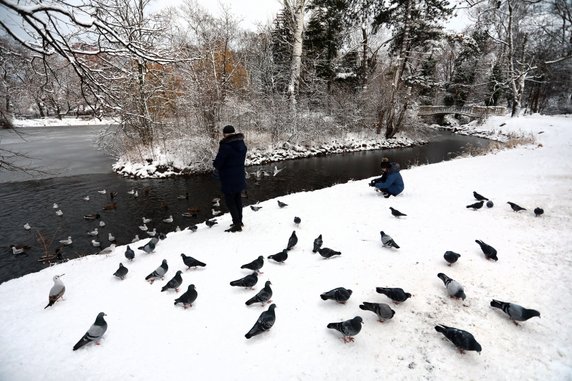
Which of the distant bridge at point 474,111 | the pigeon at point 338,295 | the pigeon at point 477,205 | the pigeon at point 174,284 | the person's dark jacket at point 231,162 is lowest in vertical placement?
the pigeon at point 174,284

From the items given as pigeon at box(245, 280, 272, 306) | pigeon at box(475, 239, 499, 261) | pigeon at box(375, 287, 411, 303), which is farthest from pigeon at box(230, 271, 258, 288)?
pigeon at box(475, 239, 499, 261)

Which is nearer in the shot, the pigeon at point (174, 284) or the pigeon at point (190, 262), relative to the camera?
the pigeon at point (174, 284)

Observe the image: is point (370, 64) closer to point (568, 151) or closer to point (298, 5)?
point (298, 5)

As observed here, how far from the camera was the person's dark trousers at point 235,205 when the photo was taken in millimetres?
6078

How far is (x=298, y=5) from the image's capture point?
688 inches

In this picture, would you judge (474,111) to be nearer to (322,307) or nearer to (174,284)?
(322,307)

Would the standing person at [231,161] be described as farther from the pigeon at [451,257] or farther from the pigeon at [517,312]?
the pigeon at [517,312]

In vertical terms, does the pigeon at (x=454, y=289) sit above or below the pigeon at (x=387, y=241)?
below

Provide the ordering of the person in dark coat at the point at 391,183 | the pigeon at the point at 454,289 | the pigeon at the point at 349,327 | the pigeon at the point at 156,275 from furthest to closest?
the person in dark coat at the point at 391,183, the pigeon at the point at 156,275, the pigeon at the point at 454,289, the pigeon at the point at 349,327

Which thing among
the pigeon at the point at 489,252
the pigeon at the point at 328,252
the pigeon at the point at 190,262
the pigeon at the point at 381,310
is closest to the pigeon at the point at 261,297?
the pigeon at the point at 381,310

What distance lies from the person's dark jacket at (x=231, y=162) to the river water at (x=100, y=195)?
3.22m

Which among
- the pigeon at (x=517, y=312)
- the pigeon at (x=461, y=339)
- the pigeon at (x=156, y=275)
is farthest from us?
the pigeon at (x=156, y=275)

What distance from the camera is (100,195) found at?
13.0 metres

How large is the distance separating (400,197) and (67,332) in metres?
7.37
